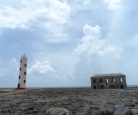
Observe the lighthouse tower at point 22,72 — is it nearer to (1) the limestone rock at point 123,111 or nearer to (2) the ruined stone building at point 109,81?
(2) the ruined stone building at point 109,81

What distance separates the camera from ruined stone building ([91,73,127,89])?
6906 cm

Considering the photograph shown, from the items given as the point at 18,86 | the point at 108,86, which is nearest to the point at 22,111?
the point at 18,86

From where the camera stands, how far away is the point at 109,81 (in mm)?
70562

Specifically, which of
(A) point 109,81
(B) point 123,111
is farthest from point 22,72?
(B) point 123,111

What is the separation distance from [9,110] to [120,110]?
1120cm

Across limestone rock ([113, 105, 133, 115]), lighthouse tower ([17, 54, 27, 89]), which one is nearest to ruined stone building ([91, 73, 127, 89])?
lighthouse tower ([17, 54, 27, 89])

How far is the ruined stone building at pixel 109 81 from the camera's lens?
69.1 m

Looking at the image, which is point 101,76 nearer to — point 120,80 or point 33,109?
point 120,80

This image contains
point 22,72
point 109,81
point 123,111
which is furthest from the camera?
point 109,81

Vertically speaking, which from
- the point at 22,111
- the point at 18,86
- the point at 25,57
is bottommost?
the point at 22,111

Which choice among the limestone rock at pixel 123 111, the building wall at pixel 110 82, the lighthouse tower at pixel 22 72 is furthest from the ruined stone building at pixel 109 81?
the limestone rock at pixel 123 111

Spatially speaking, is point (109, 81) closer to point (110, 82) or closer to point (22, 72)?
point (110, 82)

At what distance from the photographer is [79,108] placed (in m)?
22.0

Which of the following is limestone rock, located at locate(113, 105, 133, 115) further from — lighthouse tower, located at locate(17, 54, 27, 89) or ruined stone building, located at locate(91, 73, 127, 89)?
ruined stone building, located at locate(91, 73, 127, 89)
